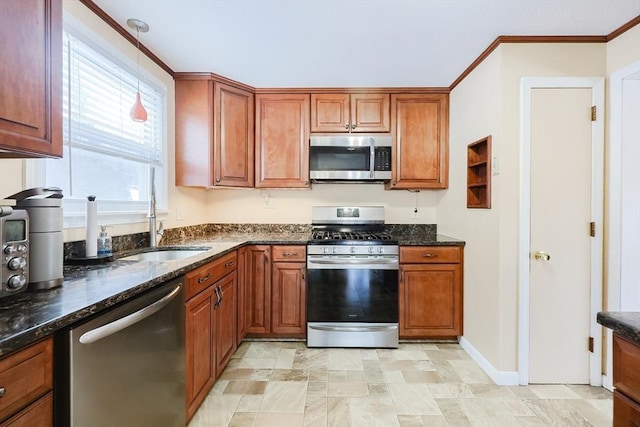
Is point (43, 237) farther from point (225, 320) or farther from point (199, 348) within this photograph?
point (225, 320)

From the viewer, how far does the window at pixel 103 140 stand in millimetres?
1621

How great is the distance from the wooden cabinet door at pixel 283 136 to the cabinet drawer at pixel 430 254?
114cm

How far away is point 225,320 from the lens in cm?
212

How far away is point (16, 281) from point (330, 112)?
2.54 meters

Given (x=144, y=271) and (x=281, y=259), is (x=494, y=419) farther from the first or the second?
(x=144, y=271)

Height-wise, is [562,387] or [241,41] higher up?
[241,41]

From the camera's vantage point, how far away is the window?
1621mm

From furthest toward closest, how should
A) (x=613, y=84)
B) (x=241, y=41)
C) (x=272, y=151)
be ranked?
(x=272, y=151), (x=241, y=41), (x=613, y=84)

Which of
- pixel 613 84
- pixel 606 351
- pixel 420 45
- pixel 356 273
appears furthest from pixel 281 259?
pixel 613 84

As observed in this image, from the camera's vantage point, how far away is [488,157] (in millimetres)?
2176

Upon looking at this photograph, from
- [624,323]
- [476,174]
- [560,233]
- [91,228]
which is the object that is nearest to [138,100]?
[91,228]

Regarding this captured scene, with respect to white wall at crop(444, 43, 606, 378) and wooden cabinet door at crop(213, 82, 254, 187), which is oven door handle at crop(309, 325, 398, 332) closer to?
white wall at crop(444, 43, 606, 378)

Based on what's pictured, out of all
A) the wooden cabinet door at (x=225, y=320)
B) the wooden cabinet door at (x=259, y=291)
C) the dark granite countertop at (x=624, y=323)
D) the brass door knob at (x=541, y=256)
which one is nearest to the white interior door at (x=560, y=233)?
the brass door knob at (x=541, y=256)

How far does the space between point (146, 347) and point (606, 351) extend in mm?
2724
